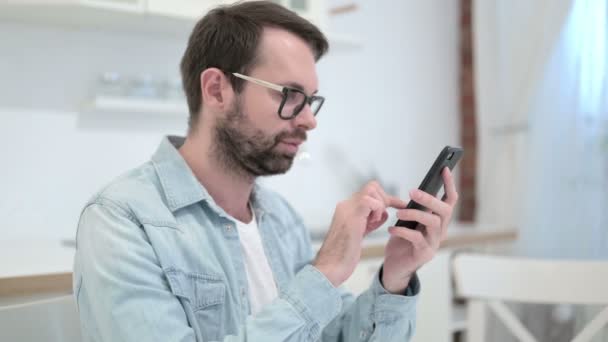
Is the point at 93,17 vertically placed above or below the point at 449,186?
above

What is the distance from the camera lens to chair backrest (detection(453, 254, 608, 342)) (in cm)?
156

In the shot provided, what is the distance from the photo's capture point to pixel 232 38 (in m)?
1.18

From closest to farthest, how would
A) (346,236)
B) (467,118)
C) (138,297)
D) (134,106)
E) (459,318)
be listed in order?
(138,297) → (346,236) → (134,106) → (459,318) → (467,118)

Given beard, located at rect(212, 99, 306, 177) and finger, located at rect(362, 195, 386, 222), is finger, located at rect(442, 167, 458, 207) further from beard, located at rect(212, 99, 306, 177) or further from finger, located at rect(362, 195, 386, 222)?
beard, located at rect(212, 99, 306, 177)

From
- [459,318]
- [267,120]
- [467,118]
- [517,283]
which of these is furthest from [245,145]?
[467,118]

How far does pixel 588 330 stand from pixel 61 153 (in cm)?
165

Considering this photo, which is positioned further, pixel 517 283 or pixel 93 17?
pixel 93 17

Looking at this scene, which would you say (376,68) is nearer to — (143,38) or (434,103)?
(434,103)

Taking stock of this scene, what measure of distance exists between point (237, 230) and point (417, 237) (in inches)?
13.6

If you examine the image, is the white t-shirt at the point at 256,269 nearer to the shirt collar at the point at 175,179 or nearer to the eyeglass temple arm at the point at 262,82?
the shirt collar at the point at 175,179

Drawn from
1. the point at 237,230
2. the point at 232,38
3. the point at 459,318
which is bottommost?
the point at 459,318

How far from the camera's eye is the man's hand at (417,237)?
1032 millimetres

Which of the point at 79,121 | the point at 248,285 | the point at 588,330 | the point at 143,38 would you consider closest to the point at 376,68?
the point at 143,38

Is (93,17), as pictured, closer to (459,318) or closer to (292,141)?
(292,141)
